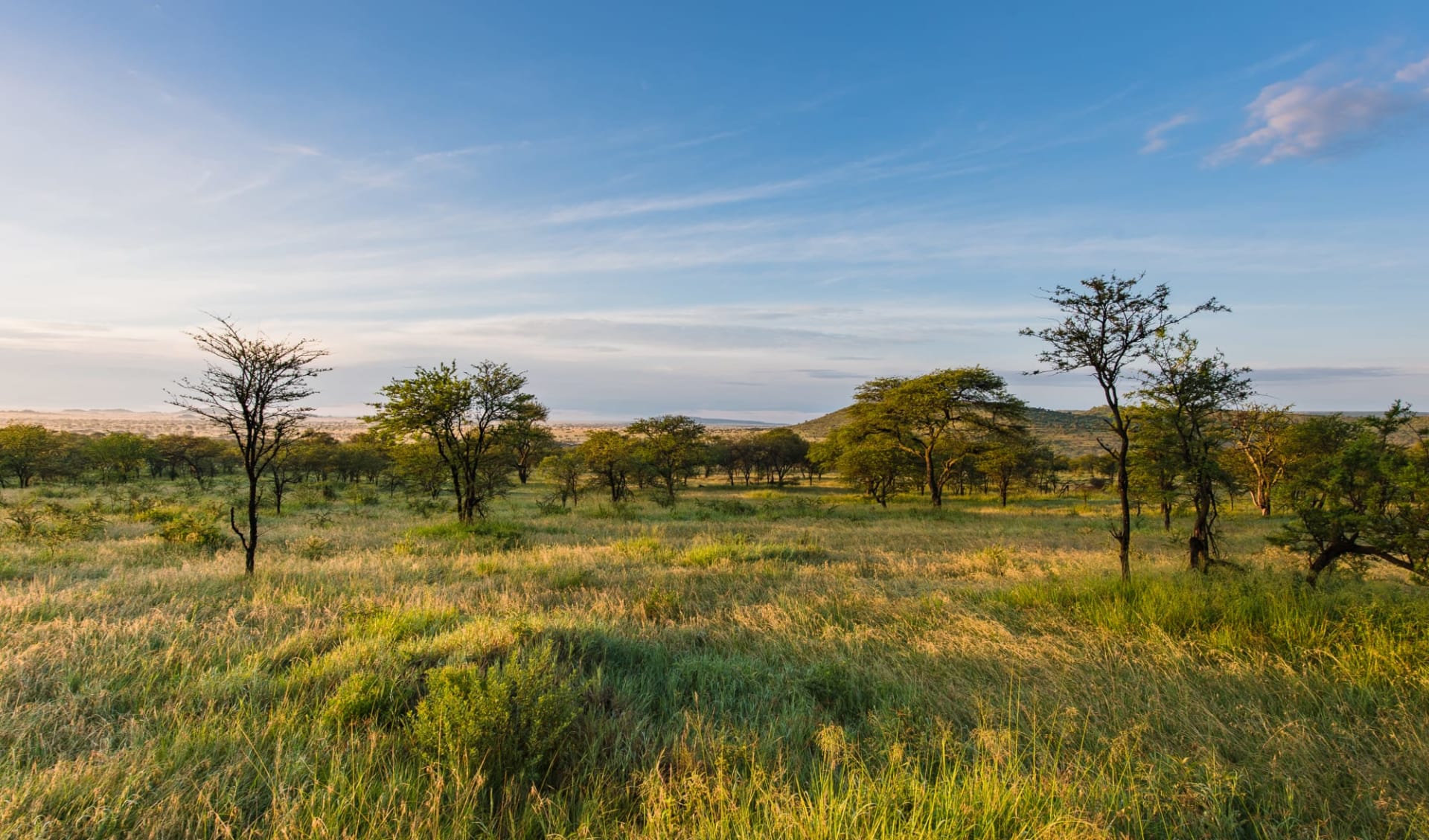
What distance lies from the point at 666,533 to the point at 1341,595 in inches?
573

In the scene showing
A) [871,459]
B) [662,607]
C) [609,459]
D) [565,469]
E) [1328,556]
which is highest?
[609,459]

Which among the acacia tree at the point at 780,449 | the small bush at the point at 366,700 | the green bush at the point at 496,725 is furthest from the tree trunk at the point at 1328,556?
the acacia tree at the point at 780,449

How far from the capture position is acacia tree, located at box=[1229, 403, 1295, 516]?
2891 centimetres

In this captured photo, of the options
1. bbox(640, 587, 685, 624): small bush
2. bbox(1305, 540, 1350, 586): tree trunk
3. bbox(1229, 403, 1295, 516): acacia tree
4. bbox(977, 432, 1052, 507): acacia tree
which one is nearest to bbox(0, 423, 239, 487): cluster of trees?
bbox(640, 587, 685, 624): small bush

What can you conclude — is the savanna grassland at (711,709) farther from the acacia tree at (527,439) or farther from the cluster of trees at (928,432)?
the cluster of trees at (928,432)

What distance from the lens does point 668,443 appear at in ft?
156

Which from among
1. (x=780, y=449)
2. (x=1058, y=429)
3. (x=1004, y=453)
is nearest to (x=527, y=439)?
(x=1004, y=453)

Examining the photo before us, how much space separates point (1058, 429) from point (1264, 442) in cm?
10569

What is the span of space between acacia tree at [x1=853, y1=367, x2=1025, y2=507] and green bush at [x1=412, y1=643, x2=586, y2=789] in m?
35.3

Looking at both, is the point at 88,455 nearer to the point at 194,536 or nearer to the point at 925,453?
the point at 194,536

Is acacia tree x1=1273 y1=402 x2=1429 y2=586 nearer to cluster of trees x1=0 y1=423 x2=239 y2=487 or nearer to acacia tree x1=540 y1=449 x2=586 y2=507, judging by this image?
acacia tree x1=540 y1=449 x2=586 y2=507

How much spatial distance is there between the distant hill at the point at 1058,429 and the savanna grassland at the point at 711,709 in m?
79.4

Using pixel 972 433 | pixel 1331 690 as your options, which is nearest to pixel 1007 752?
pixel 1331 690

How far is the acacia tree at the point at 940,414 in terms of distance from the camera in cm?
3594
